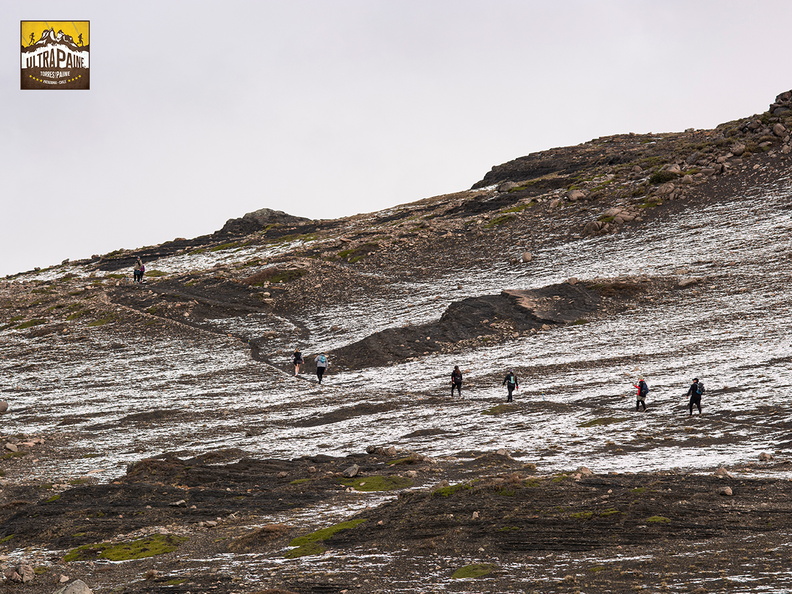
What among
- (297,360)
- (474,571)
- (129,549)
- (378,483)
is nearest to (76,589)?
(129,549)

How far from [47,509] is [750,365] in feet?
111

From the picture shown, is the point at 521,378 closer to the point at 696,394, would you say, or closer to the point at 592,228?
the point at 696,394

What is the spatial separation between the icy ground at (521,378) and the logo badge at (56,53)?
76.9 ft

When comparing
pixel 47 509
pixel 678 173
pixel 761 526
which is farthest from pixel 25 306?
pixel 761 526

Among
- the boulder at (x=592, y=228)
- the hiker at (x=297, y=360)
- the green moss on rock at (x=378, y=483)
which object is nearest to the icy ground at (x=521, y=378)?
the hiker at (x=297, y=360)

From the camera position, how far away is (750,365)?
39.0 meters

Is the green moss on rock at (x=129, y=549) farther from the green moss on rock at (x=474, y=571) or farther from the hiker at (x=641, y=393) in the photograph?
the hiker at (x=641, y=393)

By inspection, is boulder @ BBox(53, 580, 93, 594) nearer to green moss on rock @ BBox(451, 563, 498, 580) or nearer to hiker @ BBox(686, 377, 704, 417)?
green moss on rock @ BBox(451, 563, 498, 580)

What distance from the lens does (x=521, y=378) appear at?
45062 mm

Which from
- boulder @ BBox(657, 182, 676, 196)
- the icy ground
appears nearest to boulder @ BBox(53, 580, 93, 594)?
the icy ground

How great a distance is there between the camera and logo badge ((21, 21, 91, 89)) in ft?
191

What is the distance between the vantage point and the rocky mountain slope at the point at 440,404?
18.0 metres

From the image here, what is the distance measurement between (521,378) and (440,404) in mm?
6492

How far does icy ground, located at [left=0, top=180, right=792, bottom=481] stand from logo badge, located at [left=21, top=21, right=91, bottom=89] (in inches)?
922
